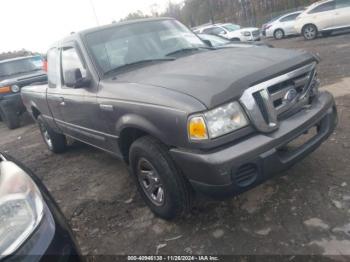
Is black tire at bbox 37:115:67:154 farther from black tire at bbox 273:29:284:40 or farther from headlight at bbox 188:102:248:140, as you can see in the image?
black tire at bbox 273:29:284:40

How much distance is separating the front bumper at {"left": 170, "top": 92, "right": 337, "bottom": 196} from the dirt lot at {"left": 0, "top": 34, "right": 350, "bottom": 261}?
487mm

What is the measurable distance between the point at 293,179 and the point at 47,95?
3413 mm

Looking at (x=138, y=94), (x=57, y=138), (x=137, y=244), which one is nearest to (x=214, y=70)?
(x=138, y=94)

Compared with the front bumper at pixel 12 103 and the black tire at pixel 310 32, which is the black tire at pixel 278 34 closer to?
the black tire at pixel 310 32

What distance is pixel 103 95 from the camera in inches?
125

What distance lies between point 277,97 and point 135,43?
1.75 m

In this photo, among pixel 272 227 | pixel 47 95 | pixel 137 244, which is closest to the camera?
pixel 272 227

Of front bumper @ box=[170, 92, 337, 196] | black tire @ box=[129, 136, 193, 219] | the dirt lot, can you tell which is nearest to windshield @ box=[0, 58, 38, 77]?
the dirt lot

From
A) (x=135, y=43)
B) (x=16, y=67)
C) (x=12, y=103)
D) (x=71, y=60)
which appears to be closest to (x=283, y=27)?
(x=16, y=67)

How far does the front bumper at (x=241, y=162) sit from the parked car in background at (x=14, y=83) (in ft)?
21.1

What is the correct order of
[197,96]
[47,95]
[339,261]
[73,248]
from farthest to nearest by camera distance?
[47,95] → [197,96] → [339,261] → [73,248]

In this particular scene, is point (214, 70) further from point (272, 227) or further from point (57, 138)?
point (57, 138)

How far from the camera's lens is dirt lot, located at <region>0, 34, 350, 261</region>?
249 centimetres

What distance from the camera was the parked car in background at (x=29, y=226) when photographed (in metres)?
1.48
